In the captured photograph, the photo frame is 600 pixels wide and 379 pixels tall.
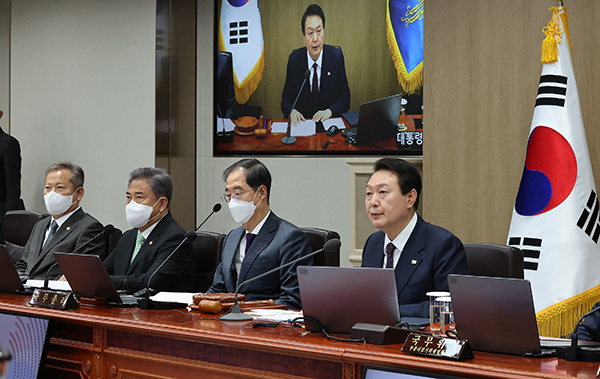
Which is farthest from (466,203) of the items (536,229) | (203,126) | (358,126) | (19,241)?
(19,241)

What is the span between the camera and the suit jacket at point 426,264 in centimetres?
265

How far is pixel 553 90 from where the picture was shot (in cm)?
352

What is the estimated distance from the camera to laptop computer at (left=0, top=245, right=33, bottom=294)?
10.3 ft

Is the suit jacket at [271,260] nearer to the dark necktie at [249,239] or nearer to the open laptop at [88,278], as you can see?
the dark necktie at [249,239]

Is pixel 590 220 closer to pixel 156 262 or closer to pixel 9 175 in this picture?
pixel 156 262

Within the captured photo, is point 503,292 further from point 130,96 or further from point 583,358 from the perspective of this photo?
point 130,96

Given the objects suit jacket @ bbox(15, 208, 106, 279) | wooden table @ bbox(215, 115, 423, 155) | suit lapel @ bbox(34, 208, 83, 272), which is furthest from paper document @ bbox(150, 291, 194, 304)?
wooden table @ bbox(215, 115, 423, 155)

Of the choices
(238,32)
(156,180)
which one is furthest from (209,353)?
(238,32)

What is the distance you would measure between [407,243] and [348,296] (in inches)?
27.5

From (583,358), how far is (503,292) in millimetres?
270

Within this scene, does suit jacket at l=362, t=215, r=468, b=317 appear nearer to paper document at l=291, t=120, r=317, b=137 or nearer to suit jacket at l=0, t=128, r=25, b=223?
paper document at l=291, t=120, r=317, b=137

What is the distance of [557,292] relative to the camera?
343 centimetres

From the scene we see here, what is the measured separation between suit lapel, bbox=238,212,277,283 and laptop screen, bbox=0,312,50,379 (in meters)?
0.87

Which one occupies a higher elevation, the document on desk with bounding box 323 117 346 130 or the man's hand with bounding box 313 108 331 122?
the man's hand with bounding box 313 108 331 122
